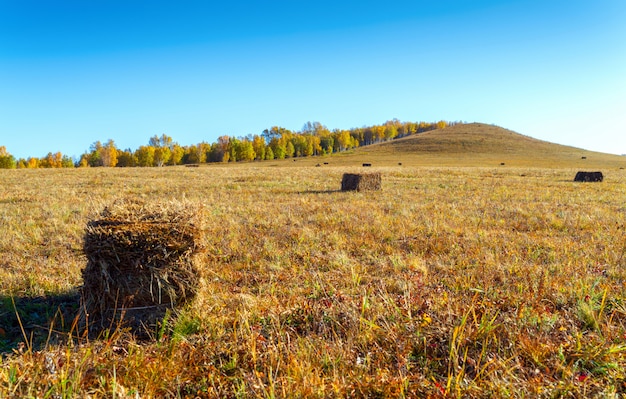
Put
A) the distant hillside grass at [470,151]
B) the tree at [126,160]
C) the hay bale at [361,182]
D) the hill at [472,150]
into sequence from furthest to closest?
the tree at [126,160], the hill at [472,150], the distant hillside grass at [470,151], the hay bale at [361,182]

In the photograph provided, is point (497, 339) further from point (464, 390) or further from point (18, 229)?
point (18, 229)

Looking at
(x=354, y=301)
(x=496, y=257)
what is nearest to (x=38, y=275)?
(x=354, y=301)

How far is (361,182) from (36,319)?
1529cm

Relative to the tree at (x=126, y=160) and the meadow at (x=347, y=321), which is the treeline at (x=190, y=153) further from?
the meadow at (x=347, y=321)

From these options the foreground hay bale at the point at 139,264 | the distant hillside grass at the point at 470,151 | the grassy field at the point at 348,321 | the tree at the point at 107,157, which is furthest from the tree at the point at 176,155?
the foreground hay bale at the point at 139,264

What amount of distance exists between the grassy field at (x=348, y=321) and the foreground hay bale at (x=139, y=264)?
251mm

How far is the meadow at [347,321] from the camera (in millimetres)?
3119

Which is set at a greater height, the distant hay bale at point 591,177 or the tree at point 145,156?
the tree at point 145,156

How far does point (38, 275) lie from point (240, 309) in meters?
3.73

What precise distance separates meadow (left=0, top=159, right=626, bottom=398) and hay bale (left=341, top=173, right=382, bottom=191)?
9629 mm

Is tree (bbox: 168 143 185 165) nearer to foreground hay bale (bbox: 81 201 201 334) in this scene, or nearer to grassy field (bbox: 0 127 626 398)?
grassy field (bbox: 0 127 626 398)

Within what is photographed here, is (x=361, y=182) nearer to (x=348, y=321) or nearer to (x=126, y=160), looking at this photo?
(x=348, y=321)

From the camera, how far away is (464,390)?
10.00 ft

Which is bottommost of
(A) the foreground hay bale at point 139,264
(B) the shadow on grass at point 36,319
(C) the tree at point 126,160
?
(B) the shadow on grass at point 36,319
